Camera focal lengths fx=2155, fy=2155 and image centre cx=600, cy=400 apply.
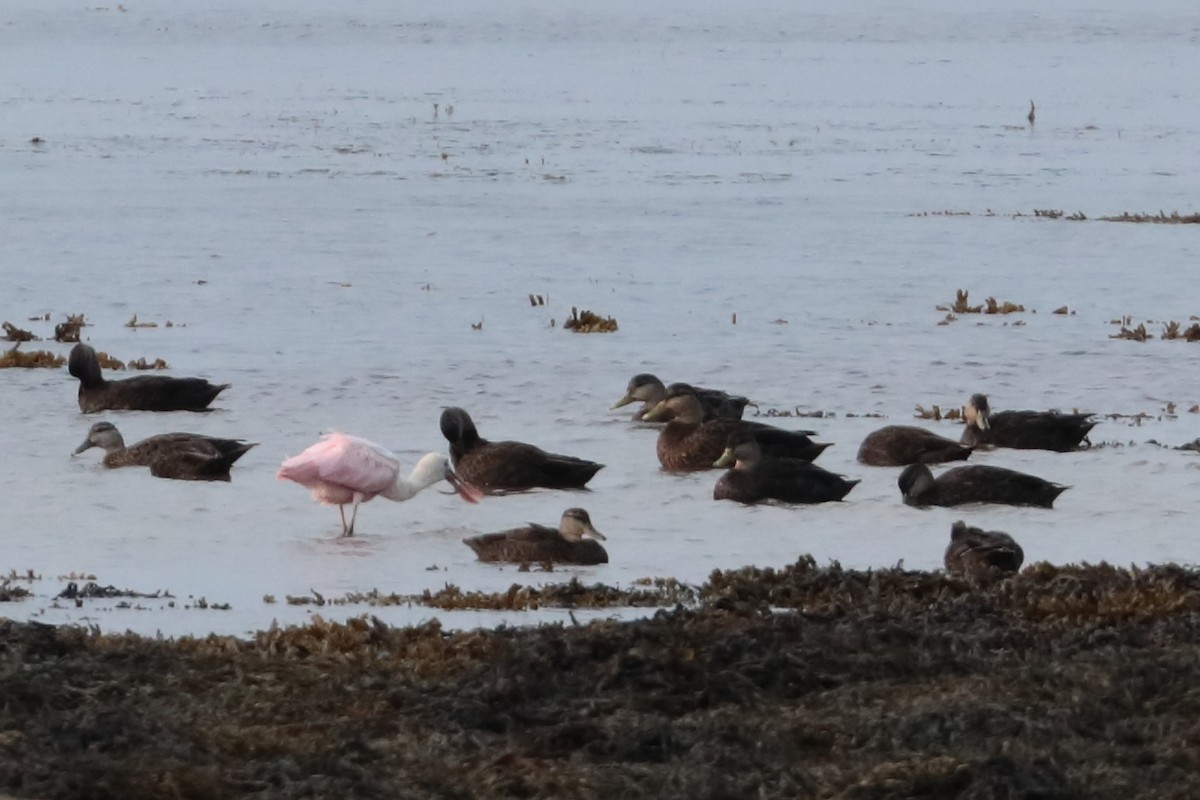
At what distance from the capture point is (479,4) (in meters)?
131

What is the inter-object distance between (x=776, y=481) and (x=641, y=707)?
4.98 m

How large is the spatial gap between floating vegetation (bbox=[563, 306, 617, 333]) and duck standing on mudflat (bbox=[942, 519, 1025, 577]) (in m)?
9.49

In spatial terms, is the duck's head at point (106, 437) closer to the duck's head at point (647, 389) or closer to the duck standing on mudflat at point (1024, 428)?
the duck's head at point (647, 389)

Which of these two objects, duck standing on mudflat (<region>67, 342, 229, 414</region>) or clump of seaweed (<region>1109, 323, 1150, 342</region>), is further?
clump of seaweed (<region>1109, 323, 1150, 342</region>)

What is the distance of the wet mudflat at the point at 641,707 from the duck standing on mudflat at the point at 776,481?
3.27 m

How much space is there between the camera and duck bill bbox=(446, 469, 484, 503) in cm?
1150

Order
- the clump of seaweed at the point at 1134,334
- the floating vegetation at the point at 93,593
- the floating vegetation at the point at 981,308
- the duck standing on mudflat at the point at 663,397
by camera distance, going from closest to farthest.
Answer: the floating vegetation at the point at 93,593 → the duck standing on mudflat at the point at 663,397 → the clump of seaweed at the point at 1134,334 → the floating vegetation at the point at 981,308

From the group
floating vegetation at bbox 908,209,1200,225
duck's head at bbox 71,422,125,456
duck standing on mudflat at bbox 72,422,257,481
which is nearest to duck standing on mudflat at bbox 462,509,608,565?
duck standing on mudflat at bbox 72,422,257,481

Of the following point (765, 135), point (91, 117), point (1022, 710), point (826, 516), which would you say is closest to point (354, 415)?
point (826, 516)

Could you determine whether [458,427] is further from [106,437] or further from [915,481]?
[915,481]

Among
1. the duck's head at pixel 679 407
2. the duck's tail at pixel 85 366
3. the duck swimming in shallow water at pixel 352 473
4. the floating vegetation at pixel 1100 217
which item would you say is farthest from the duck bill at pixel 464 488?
the floating vegetation at pixel 1100 217

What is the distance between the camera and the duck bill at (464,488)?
1150cm


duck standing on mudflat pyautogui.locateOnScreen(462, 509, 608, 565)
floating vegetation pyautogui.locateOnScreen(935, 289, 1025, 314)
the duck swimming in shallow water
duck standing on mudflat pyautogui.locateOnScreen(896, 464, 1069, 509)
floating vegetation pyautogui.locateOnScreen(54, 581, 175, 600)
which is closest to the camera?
floating vegetation pyautogui.locateOnScreen(54, 581, 175, 600)

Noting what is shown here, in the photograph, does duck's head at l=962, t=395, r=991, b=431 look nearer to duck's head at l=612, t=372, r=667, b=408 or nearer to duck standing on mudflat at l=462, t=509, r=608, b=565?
duck's head at l=612, t=372, r=667, b=408
